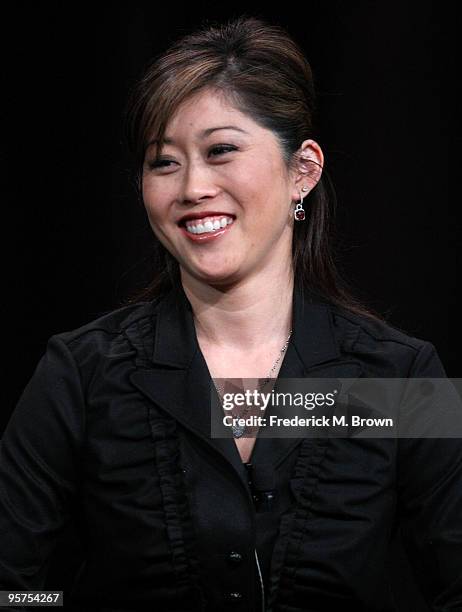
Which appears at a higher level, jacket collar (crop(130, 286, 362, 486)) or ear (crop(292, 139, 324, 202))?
ear (crop(292, 139, 324, 202))

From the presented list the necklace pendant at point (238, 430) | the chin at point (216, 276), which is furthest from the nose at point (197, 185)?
the necklace pendant at point (238, 430)

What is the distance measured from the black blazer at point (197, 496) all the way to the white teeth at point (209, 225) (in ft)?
0.61

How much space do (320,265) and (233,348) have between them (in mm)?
204

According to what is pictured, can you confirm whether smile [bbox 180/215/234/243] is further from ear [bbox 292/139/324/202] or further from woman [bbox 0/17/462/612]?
ear [bbox 292/139/324/202]

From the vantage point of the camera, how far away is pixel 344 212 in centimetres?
225

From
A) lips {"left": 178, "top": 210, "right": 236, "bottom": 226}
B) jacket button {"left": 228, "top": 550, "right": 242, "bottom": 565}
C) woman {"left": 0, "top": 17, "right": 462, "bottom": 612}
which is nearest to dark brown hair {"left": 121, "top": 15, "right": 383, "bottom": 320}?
woman {"left": 0, "top": 17, "right": 462, "bottom": 612}

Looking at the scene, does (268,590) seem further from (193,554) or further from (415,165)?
(415,165)

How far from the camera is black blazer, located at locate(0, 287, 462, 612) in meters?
1.59

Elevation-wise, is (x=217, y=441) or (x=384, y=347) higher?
(x=384, y=347)

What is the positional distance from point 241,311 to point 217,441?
0.22m

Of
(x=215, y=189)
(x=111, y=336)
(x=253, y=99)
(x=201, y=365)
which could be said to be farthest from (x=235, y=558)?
(x=253, y=99)

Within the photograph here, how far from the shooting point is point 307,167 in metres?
1.79

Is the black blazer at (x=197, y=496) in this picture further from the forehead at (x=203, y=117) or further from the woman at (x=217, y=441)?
the forehead at (x=203, y=117)

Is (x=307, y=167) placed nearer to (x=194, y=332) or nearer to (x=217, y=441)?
(x=194, y=332)
